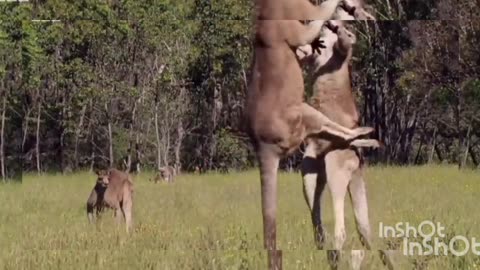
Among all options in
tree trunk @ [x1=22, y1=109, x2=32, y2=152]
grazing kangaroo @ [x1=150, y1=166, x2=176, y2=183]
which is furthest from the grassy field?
tree trunk @ [x1=22, y1=109, x2=32, y2=152]

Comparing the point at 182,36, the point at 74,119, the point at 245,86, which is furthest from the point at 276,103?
the point at 74,119

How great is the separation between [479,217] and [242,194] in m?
0.95

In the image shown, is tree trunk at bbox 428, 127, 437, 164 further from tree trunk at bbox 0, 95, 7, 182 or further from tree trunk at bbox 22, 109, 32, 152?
tree trunk at bbox 0, 95, 7, 182

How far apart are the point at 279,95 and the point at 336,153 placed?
330mm

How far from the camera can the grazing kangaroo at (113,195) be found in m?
4.09

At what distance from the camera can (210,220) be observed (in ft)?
13.6

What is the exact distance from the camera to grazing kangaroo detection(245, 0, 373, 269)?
3912 mm

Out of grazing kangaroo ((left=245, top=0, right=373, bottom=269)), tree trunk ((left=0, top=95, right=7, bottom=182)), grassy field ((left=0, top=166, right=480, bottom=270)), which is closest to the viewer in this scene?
grazing kangaroo ((left=245, top=0, right=373, bottom=269))

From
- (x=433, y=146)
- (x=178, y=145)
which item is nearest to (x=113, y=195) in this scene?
(x=178, y=145)

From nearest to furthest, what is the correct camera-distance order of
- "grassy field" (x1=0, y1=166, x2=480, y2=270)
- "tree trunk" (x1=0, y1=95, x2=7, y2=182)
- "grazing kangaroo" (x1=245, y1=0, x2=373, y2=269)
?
"grazing kangaroo" (x1=245, y1=0, x2=373, y2=269)
"grassy field" (x1=0, y1=166, x2=480, y2=270)
"tree trunk" (x1=0, y1=95, x2=7, y2=182)

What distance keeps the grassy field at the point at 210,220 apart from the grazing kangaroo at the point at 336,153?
35 millimetres

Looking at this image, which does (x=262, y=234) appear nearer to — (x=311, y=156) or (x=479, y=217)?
(x=311, y=156)

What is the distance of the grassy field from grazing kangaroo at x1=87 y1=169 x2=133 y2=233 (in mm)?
37

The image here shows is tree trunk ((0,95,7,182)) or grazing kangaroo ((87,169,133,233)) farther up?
tree trunk ((0,95,7,182))
